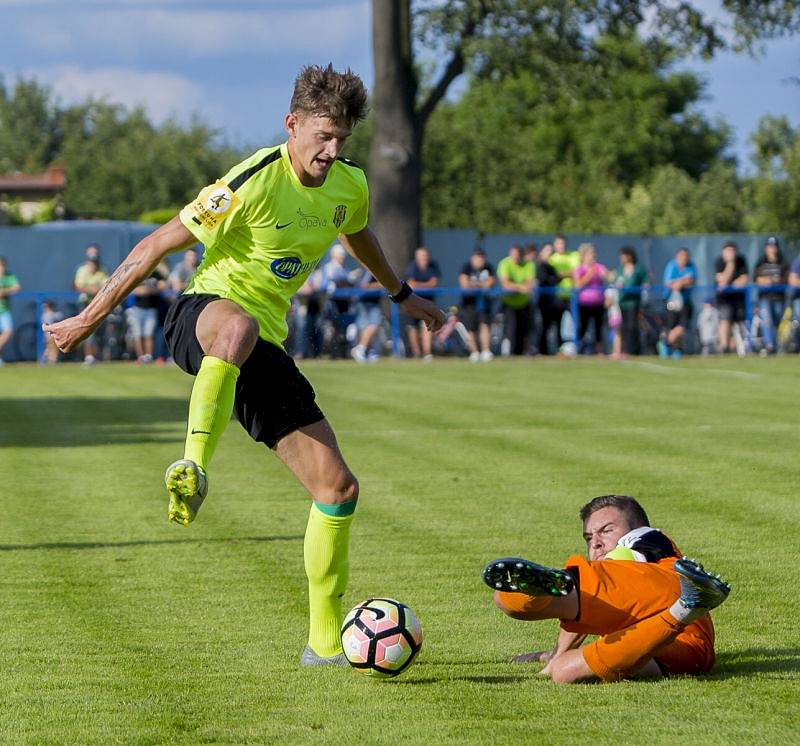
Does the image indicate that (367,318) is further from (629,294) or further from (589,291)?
(629,294)

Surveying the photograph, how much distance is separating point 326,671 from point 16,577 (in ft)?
8.88

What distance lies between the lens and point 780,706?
209 inches

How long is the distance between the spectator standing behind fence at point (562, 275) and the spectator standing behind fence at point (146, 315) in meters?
6.90

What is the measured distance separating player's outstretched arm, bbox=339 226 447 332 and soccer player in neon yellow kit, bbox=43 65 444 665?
33 centimetres

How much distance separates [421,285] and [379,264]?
2133cm

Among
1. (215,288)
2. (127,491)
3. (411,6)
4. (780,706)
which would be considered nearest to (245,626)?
(215,288)

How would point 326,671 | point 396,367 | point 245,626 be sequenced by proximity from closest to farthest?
point 326,671 < point 245,626 < point 396,367

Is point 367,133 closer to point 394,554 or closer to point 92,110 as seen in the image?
point 92,110

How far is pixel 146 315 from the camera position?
27391 mm

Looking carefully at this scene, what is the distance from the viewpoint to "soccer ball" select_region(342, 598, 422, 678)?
19.0ft

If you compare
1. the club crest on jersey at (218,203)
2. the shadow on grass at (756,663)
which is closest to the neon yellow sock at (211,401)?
the club crest on jersey at (218,203)

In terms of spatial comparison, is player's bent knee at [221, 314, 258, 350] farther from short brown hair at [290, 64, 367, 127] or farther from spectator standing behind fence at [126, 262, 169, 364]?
spectator standing behind fence at [126, 262, 169, 364]

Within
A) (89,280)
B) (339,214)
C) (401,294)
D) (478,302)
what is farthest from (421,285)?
(339,214)

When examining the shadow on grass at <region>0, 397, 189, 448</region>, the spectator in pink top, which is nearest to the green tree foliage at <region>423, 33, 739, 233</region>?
the spectator in pink top
